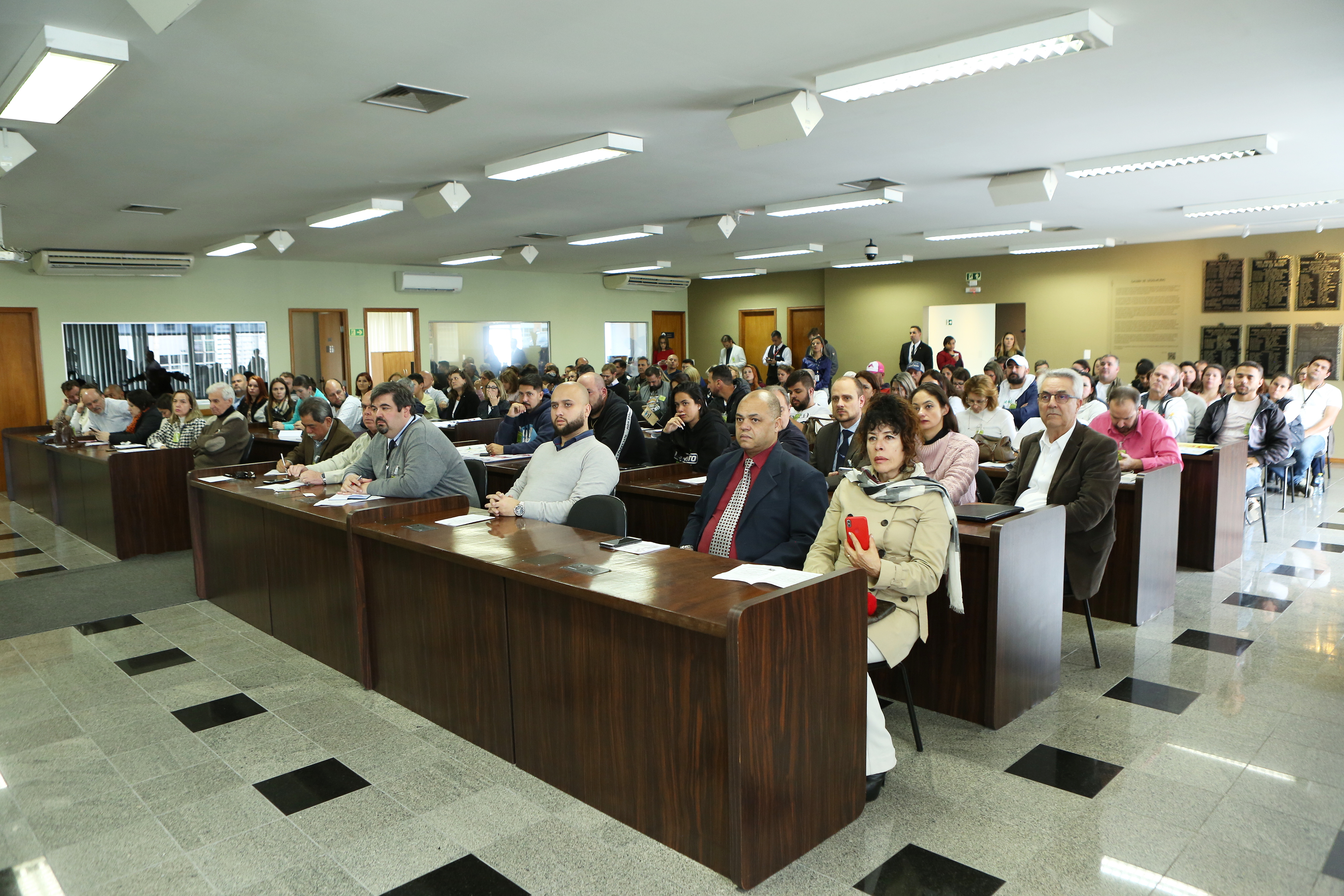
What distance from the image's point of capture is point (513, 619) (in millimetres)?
2943

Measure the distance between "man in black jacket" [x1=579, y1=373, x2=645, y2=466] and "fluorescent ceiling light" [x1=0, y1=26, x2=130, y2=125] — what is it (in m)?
3.04

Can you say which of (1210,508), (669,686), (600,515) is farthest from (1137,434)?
(669,686)

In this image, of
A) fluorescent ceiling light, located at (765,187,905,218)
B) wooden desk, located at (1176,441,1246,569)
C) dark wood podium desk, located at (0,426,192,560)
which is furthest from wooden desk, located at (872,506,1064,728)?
dark wood podium desk, located at (0,426,192,560)

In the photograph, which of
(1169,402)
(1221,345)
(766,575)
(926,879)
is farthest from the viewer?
(1221,345)

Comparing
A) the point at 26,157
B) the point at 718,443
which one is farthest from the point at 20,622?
the point at 718,443

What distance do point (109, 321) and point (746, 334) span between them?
11.0m

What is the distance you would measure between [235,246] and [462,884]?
32.7 ft

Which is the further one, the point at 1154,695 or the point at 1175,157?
the point at 1175,157

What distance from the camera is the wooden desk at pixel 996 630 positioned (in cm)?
321

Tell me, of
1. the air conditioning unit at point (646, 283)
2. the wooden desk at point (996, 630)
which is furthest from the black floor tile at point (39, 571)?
the air conditioning unit at point (646, 283)

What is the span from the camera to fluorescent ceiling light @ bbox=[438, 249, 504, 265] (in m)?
11.9

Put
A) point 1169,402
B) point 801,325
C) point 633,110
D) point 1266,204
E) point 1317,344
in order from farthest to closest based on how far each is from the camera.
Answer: point 801,325 → point 1317,344 → point 1266,204 → point 1169,402 → point 633,110

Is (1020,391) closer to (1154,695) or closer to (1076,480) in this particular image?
(1076,480)

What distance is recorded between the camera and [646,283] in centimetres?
1642
